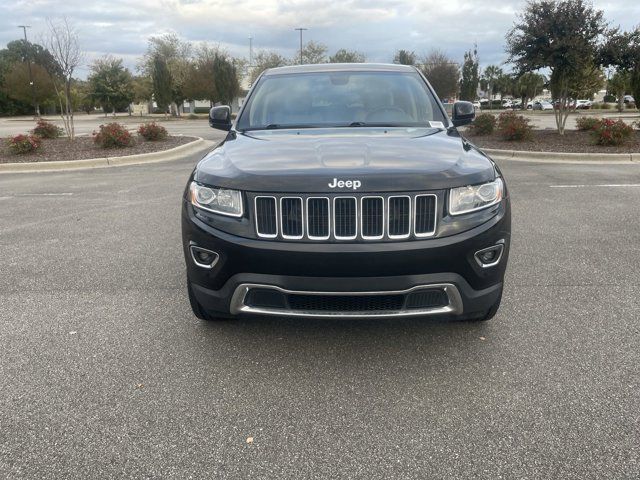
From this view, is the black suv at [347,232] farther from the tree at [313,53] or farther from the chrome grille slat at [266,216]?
the tree at [313,53]

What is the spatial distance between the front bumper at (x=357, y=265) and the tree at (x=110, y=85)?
56.3 metres

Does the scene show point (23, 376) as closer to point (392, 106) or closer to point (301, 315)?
point (301, 315)

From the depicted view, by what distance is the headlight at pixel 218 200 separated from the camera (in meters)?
2.72

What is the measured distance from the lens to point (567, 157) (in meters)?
12.2

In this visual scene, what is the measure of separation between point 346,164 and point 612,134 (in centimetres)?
1285

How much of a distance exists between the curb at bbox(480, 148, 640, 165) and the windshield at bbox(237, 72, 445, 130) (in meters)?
9.23

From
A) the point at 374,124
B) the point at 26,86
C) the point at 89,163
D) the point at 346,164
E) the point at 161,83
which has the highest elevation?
the point at 26,86

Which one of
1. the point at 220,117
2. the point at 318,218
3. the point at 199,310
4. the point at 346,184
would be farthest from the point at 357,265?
the point at 220,117

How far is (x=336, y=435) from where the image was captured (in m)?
2.36

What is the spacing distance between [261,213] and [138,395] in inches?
45.8

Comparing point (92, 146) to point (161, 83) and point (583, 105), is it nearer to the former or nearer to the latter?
point (161, 83)

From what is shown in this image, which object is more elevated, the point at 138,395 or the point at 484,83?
the point at 484,83

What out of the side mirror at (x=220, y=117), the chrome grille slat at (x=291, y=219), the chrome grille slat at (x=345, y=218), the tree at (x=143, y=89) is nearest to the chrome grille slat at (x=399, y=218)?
the chrome grille slat at (x=345, y=218)

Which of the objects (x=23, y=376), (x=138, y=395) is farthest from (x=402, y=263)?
(x=23, y=376)
